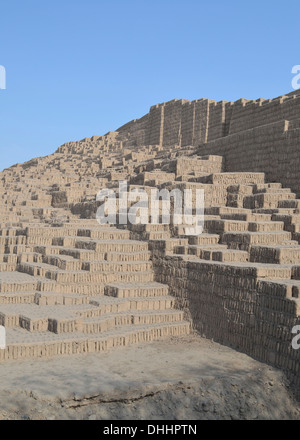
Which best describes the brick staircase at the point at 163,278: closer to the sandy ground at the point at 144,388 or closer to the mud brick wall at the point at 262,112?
the sandy ground at the point at 144,388

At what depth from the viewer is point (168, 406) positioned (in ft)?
25.5

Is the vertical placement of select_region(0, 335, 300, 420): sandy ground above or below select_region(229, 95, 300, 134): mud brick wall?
below

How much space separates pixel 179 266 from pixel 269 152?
7571mm

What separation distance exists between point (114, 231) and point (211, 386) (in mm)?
6943

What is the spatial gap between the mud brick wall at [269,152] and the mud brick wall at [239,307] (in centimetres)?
641

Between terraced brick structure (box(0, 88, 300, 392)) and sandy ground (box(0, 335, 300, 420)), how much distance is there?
18.4 inches

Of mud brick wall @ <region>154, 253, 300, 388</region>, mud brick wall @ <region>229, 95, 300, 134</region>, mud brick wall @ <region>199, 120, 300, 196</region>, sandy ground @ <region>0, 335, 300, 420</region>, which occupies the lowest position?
sandy ground @ <region>0, 335, 300, 420</region>

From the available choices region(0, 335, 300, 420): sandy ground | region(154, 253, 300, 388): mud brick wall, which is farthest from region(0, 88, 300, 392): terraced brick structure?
region(0, 335, 300, 420): sandy ground

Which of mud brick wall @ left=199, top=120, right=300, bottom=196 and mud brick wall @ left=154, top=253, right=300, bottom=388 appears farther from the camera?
mud brick wall @ left=199, top=120, right=300, bottom=196

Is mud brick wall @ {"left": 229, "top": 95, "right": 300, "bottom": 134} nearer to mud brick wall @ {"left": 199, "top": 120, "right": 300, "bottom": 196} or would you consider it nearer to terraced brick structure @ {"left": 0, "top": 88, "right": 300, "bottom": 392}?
terraced brick structure @ {"left": 0, "top": 88, "right": 300, "bottom": 392}

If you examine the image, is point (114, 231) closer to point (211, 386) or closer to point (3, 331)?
point (3, 331)

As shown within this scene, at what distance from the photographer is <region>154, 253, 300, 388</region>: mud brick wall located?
895 cm

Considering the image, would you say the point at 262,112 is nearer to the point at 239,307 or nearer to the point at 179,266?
the point at 179,266
